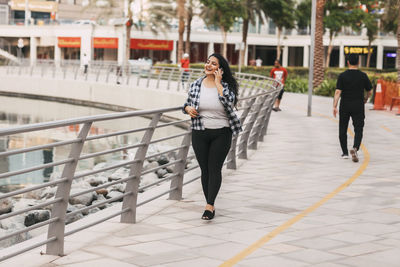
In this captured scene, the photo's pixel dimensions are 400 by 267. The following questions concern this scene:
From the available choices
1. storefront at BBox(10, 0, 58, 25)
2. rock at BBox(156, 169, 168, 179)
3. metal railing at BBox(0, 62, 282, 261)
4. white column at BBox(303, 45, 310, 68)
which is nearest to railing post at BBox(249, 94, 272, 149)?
rock at BBox(156, 169, 168, 179)

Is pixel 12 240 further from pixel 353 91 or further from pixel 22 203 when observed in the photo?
pixel 353 91

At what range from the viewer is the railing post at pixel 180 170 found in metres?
9.05

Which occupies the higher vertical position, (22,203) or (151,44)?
(151,44)

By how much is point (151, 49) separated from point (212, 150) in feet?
247

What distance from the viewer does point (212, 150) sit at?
7805 mm

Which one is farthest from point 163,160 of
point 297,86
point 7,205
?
point 297,86

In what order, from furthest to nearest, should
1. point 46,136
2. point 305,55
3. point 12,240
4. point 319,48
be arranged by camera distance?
point 305,55
point 319,48
point 46,136
point 12,240

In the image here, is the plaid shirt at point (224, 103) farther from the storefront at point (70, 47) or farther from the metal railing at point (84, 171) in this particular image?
the storefront at point (70, 47)

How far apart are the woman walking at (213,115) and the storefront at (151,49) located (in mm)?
73232

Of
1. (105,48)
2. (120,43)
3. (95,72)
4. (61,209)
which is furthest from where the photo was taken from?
(105,48)

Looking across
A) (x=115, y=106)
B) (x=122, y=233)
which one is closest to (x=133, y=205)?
(x=122, y=233)

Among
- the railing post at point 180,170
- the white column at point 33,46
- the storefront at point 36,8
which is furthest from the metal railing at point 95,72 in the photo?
the storefront at point 36,8

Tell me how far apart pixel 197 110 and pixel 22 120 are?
2777 cm

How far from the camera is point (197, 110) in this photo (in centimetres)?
767
